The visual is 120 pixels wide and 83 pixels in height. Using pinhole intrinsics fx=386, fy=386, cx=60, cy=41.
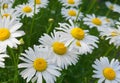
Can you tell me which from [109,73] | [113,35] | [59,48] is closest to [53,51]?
[59,48]

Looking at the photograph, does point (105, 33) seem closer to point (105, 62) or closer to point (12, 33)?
point (105, 62)

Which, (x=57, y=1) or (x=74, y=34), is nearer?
(x=74, y=34)

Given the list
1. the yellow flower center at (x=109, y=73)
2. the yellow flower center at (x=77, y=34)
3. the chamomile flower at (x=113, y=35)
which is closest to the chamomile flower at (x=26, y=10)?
the chamomile flower at (x=113, y=35)

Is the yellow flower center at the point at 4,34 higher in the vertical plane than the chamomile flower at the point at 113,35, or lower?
higher

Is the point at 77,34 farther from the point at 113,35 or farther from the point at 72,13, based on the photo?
the point at 72,13

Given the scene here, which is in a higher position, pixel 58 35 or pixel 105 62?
pixel 58 35

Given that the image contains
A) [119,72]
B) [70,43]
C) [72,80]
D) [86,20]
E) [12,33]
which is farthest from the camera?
[86,20]

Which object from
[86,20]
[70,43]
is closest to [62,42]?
[70,43]

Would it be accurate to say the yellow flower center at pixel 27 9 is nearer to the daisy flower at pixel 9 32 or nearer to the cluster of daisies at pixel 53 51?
the cluster of daisies at pixel 53 51
